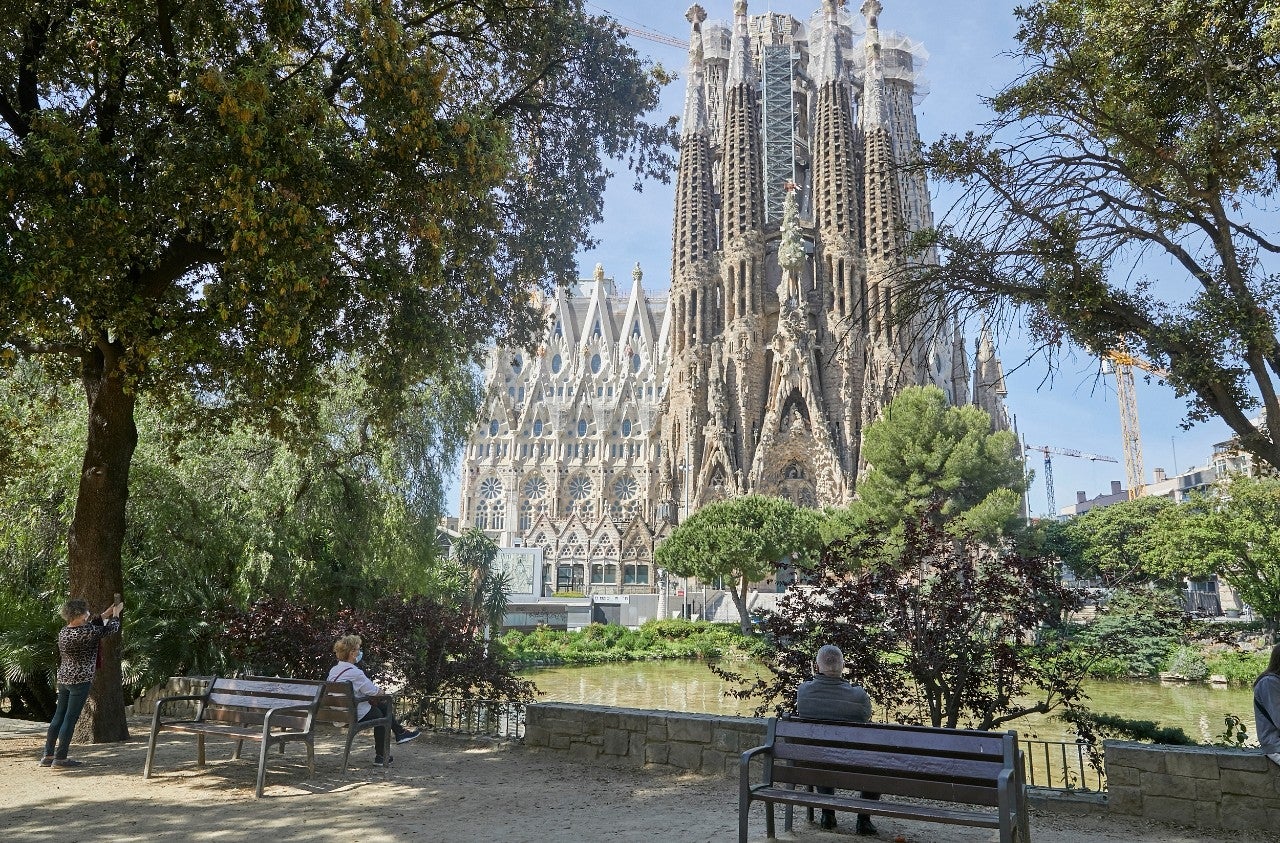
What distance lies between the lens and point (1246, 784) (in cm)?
504

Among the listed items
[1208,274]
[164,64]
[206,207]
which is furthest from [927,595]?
[164,64]

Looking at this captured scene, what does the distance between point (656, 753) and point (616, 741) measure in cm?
37

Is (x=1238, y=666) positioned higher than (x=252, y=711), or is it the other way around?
(x=252, y=711)

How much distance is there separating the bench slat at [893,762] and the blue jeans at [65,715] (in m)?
5.52

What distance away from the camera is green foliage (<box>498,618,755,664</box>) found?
94.5ft

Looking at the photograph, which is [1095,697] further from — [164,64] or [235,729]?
[164,64]

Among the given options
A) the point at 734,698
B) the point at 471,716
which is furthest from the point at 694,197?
the point at 471,716

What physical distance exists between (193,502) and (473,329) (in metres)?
4.73

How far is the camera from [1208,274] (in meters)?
7.43

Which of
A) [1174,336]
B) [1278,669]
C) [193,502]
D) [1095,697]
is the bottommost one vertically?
[1095,697]

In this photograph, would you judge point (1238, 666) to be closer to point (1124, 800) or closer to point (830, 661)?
point (1124, 800)

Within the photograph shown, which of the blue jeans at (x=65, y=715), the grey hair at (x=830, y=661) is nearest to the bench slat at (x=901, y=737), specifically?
the grey hair at (x=830, y=661)

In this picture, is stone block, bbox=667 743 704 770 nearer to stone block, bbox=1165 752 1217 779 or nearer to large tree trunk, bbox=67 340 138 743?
stone block, bbox=1165 752 1217 779

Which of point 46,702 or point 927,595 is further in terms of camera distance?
point 46,702
